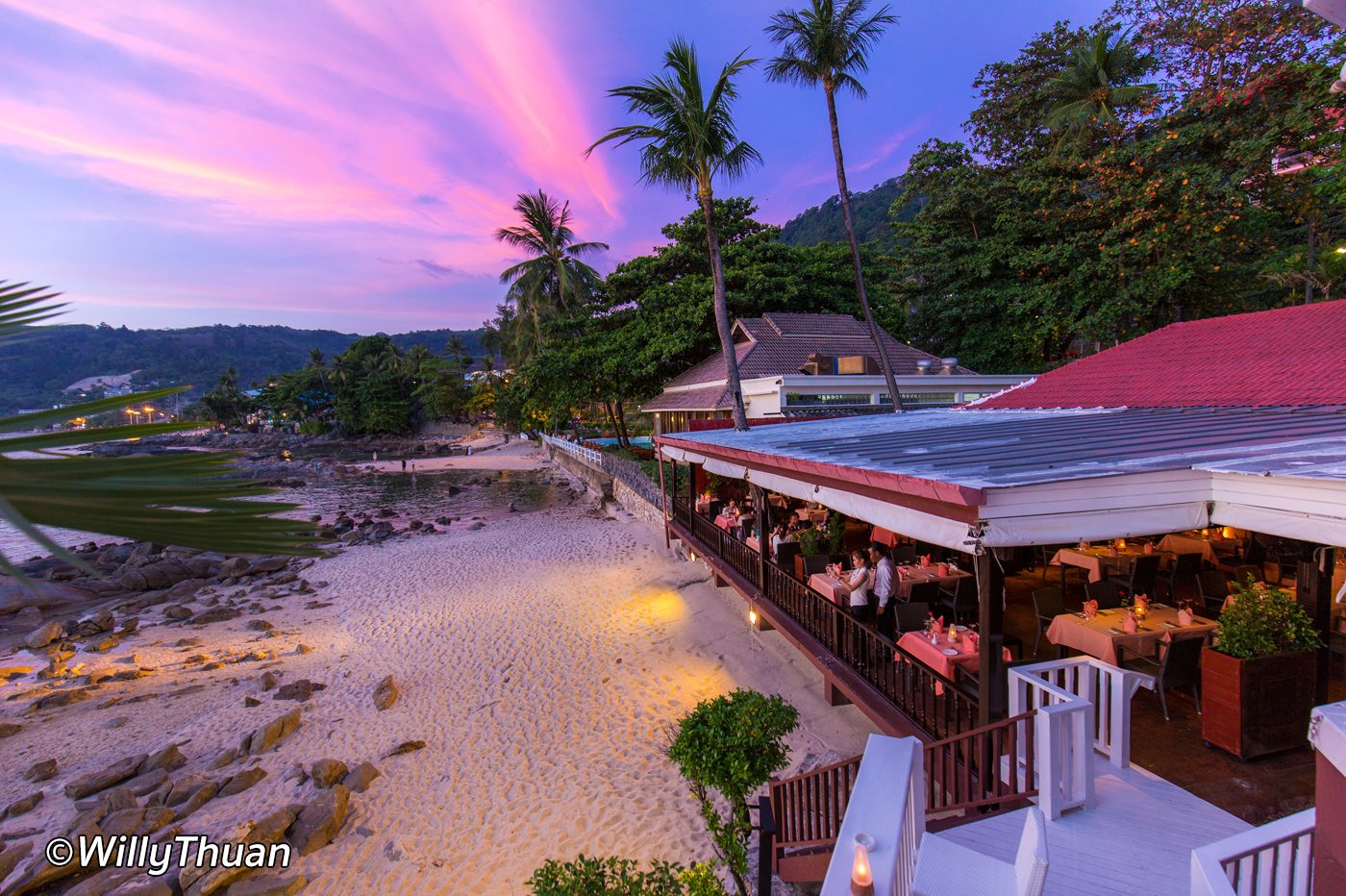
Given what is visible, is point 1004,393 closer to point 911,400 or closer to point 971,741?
point 911,400

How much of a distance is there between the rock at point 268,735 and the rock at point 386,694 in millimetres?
1261

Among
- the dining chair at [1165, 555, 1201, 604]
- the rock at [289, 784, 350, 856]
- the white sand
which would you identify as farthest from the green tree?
the dining chair at [1165, 555, 1201, 604]

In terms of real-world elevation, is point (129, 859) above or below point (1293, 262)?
below

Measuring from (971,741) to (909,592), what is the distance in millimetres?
3671

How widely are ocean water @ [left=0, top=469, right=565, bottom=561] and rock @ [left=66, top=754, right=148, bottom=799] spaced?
1793 cm

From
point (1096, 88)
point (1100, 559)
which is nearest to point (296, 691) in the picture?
point (1100, 559)

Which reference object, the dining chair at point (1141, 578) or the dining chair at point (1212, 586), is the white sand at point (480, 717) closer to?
the dining chair at point (1141, 578)

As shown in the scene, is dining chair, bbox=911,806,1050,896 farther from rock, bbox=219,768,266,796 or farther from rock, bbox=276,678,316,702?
rock, bbox=276,678,316,702

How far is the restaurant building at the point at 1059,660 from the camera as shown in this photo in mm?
3770

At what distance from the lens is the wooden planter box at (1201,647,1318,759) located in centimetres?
489

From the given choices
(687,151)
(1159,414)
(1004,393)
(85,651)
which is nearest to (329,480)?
(85,651)

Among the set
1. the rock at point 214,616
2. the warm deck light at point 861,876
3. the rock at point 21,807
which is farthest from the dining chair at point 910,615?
the rock at point 214,616

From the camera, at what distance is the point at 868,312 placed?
1738 cm

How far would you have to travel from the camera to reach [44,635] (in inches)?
566
